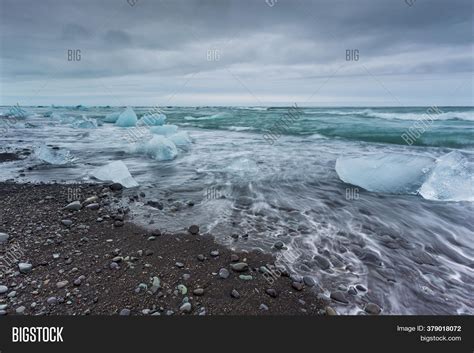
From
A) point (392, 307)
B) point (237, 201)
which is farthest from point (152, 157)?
point (392, 307)

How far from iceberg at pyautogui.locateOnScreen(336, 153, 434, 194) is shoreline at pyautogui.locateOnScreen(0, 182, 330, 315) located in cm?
452

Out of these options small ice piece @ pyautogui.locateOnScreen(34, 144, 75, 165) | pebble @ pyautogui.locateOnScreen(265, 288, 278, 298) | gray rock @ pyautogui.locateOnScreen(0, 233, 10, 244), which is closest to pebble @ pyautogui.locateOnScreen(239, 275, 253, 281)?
pebble @ pyautogui.locateOnScreen(265, 288, 278, 298)

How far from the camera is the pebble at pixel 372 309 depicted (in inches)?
105

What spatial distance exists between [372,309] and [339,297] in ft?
1.10

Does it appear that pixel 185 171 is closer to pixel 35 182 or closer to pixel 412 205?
pixel 35 182

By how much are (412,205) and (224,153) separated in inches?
303

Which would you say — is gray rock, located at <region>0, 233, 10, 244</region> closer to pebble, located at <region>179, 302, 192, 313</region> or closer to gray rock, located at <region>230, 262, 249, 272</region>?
pebble, located at <region>179, 302, 192, 313</region>

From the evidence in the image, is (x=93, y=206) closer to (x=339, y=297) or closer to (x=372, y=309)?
(x=339, y=297)

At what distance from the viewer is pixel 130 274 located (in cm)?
291

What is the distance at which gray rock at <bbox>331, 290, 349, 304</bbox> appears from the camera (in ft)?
9.02

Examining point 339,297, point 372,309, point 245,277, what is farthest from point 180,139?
point 372,309

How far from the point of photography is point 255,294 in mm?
2736

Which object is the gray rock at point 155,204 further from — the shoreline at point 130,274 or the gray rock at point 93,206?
the gray rock at point 93,206

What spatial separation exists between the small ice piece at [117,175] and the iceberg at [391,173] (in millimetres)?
5800
